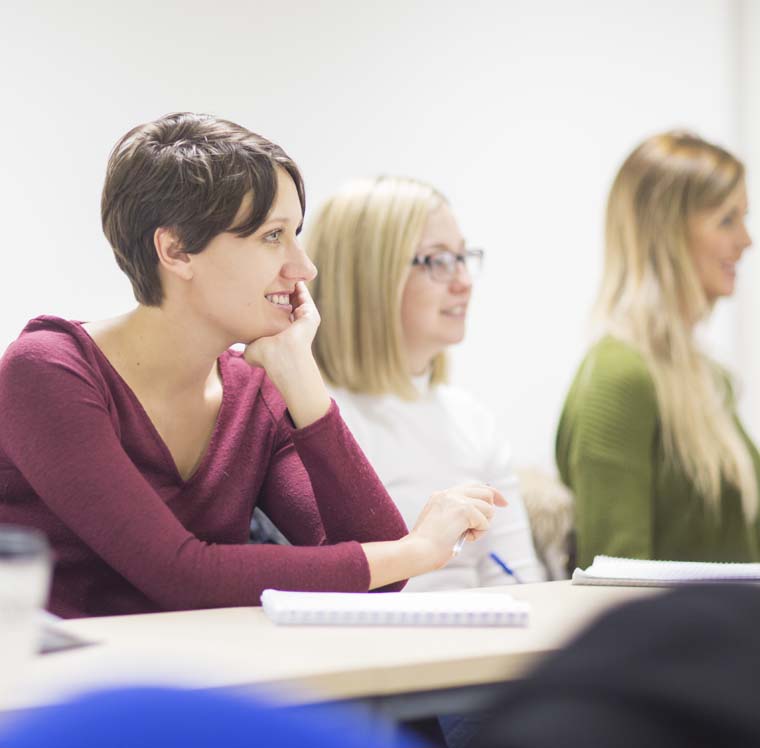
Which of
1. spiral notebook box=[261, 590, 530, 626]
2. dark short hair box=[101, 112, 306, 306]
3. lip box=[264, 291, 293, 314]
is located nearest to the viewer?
spiral notebook box=[261, 590, 530, 626]

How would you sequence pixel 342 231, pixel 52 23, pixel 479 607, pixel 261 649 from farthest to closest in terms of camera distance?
1. pixel 52 23
2. pixel 342 231
3. pixel 479 607
4. pixel 261 649

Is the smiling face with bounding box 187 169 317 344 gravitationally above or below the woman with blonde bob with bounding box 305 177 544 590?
above

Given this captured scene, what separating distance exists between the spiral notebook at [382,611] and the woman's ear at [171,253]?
60 centimetres

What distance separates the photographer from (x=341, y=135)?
10.5ft

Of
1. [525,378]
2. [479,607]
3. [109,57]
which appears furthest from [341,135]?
[479,607]

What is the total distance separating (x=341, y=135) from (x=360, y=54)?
0.86 ft

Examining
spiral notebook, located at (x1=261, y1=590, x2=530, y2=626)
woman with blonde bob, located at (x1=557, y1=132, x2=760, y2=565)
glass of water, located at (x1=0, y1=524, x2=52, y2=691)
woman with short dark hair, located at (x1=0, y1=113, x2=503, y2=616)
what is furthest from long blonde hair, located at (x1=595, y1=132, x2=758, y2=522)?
glass of water, located at (x1=0, y1=524, x2=52, y2=691)

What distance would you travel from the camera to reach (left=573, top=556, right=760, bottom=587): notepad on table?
1.63 meters

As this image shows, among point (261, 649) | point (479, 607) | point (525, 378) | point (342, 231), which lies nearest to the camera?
point (261, 649)

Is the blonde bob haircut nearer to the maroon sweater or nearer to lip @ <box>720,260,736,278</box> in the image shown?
the maroon sweater

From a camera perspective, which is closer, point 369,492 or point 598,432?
point 369,492

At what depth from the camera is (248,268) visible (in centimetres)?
182

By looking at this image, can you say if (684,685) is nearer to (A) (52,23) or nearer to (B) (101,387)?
(B) (101,387)

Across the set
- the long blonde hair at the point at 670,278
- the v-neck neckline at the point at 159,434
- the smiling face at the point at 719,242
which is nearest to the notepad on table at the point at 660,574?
the v-neck neckline at the point at 159,434
